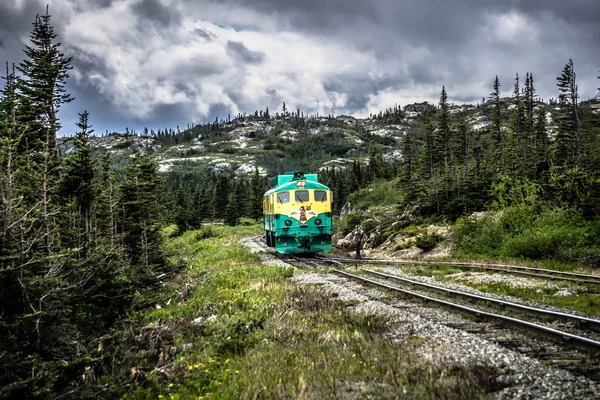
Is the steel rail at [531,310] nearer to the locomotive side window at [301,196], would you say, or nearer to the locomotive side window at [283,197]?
the locomotive side window at [301,196]

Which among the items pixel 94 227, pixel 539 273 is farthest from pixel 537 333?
pixel 94 227

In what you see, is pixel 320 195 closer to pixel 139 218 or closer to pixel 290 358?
pixel 139 218

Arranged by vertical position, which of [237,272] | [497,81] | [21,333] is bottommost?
[237,272]

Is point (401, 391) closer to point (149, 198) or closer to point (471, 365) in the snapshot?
point (471, 365)

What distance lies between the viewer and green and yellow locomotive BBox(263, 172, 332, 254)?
20.5 metres

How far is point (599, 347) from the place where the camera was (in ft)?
18.5

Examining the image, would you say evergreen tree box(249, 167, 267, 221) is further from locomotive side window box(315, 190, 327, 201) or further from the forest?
locomotive side window box(315, 190, 327, 201)

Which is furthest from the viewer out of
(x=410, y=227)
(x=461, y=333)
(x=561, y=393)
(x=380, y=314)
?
(x=410, y=227)

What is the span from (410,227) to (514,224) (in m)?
8.85

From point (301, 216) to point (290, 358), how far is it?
14.6 meters

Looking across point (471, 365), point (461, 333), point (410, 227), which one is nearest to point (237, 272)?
point (461, 333)

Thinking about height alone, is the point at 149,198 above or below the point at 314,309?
above

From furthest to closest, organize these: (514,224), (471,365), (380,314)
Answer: (514,224) → (380,314) → (471,365)

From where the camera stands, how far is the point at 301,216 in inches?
810
